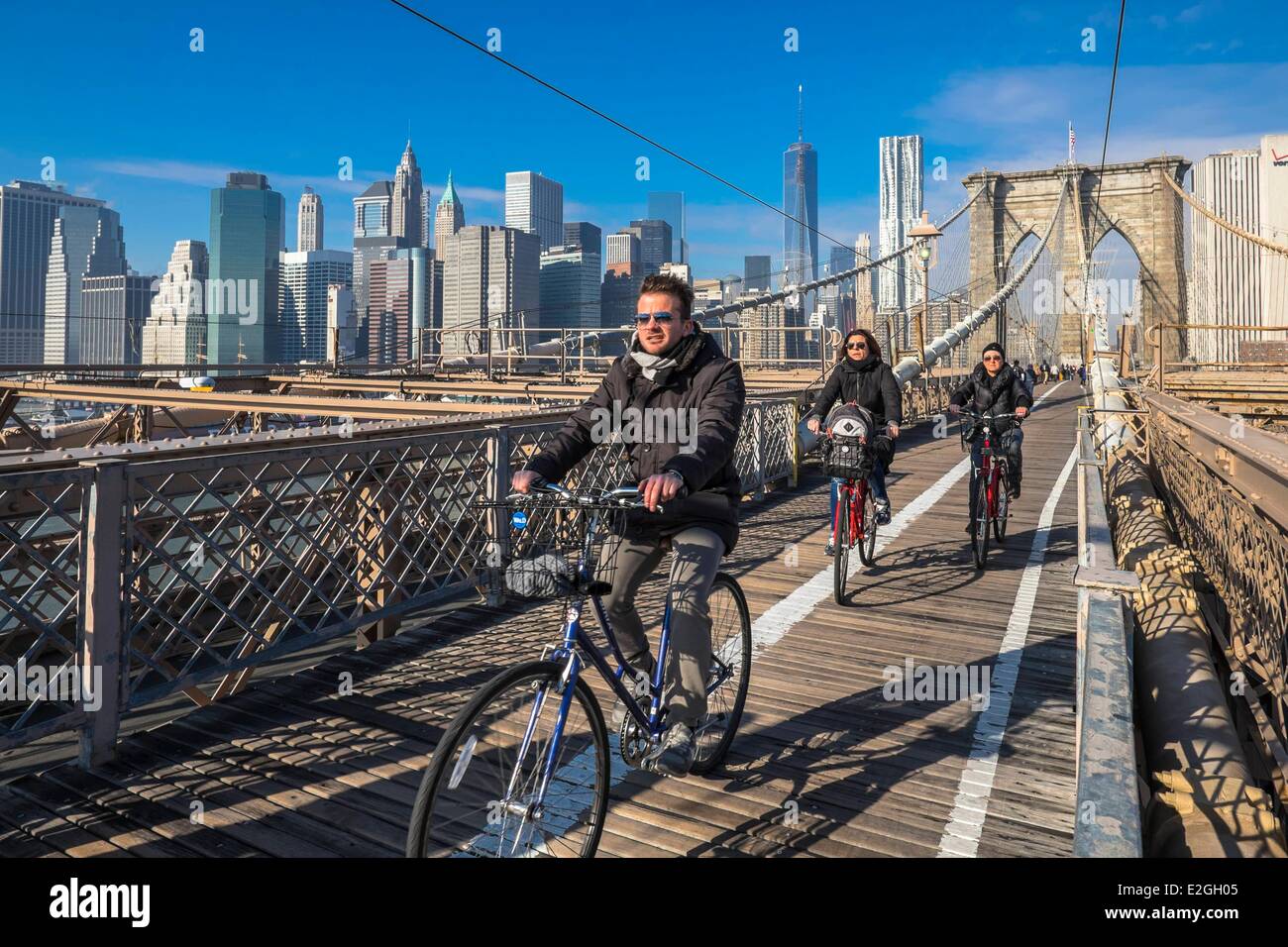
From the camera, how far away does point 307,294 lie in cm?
14712

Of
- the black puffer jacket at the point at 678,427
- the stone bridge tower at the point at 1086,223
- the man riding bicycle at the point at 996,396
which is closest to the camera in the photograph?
the black puffer jacket at the point at 678,427

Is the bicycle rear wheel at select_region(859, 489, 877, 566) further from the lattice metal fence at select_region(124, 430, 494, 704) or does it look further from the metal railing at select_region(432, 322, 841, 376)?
the metal railing at select_region(432, 322, 841, 376)

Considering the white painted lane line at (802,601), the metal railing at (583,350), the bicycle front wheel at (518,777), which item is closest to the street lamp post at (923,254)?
the metal railing at (583,350)

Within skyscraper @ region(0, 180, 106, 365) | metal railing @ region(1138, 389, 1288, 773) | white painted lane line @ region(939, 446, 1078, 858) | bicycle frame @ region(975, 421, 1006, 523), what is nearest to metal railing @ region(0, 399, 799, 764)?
white painted lane line @ region(939, 446, 1078, 858)

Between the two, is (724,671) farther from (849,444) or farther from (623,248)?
(623,248)

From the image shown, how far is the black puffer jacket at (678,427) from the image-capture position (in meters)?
2.97

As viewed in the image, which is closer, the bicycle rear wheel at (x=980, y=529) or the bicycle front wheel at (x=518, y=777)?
the bicycle front wheel at (x=518, y=777)

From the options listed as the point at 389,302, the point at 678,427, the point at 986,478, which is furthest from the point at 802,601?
the point at 389,302

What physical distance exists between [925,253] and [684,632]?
65.3 ft

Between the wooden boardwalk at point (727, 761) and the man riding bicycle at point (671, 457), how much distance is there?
0.50 metres

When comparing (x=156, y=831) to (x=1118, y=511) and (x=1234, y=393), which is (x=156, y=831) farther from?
(x=1234, y=393)

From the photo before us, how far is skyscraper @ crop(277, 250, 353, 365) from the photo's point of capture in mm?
130375

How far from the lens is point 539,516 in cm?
665

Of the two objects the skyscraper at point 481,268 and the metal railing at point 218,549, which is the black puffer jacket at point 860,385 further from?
the skyscraper at point 481,268
